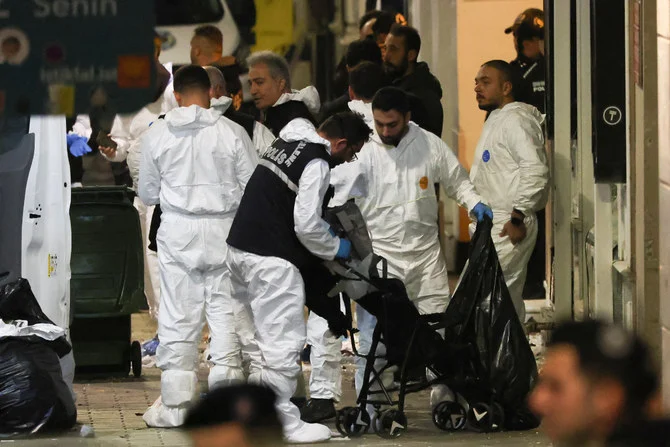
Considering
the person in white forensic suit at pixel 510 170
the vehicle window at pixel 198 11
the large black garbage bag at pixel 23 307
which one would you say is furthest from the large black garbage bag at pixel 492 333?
the vehicle window at pixel 198 11

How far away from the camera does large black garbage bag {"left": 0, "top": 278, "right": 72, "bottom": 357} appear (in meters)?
8.53

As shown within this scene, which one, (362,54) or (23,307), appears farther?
(362,54)

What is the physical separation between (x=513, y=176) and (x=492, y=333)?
1685 mm

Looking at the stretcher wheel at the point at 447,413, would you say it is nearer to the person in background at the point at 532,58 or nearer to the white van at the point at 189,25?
Result: the person in background at the point at 532,58

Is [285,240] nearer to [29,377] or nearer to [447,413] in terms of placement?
[447,413]

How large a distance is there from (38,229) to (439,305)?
7.65 ft

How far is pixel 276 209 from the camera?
8.16m

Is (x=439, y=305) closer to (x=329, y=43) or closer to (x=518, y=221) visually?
(x=518, y=221)

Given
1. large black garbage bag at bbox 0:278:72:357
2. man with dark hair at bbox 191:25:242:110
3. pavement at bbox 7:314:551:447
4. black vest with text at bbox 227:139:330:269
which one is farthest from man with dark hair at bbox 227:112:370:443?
man with dark hair at bbox 191:25:242:110

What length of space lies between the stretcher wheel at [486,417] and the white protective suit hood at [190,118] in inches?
84.6

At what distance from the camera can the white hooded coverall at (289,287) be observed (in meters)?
7.98

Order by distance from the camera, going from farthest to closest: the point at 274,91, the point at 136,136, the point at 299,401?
the point at 136,136 → the point at 274,91 → the point at 299,401

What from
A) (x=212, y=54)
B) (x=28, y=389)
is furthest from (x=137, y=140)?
(x=28, y=389)

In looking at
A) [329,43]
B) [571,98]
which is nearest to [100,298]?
[571,98]
